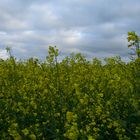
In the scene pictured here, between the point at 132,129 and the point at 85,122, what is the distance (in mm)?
575

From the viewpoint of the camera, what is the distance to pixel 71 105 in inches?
245

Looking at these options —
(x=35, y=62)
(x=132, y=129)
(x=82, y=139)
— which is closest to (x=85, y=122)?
(x=132, y=129)

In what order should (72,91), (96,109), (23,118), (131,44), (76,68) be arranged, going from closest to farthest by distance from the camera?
(131,44) < (96,109) < (23,118) < (72,91) < (76,68)

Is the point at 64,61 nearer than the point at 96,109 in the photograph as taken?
No

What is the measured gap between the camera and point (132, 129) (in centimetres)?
498

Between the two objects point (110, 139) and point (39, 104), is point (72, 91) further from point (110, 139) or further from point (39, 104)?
point (110, 139)

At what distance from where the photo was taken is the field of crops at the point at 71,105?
469cm

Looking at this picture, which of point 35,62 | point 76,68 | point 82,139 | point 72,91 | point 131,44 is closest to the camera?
point 82,139

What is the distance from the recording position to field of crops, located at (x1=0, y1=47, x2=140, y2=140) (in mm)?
4691

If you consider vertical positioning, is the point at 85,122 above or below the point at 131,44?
below

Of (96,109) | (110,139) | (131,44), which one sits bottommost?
(110,139)

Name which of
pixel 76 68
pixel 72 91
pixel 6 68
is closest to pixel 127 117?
pixel 72 91

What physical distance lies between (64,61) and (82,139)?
5346 mm

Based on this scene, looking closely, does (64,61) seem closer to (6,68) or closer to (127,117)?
(6,68)
